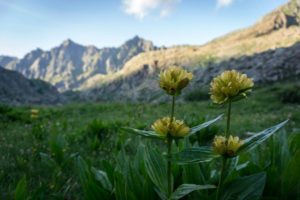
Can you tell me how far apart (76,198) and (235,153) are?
2214 mm

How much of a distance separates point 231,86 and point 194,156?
14.9 inches

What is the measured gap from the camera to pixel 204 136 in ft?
23.8

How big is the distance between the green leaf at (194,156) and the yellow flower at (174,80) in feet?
0.94

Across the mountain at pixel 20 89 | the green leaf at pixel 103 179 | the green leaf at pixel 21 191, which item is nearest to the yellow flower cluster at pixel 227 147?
the green leaf at pixel 103 179

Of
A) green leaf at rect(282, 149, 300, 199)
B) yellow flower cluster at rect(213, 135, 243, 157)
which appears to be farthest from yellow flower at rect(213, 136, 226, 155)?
green leaf at rect(282, 149, 300, 199)

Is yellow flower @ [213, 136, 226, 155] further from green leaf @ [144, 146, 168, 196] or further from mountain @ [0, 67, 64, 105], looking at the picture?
mountain @ [0, 67, 64, 105]

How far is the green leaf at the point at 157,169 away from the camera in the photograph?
191 cm

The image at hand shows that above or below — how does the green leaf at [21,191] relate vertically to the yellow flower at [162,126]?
below

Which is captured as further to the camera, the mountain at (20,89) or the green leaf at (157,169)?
the mountain at (20,89)

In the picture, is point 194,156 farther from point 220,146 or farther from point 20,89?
point 20,89

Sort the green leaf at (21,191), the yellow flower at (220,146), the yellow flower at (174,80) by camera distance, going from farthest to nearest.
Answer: the green leaf at (21,191)
the yellow flower at (174,80)
the yellow flower at (220,146)

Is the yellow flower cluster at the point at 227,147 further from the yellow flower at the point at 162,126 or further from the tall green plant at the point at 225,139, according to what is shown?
A: the yellow flower at the point at 162,126

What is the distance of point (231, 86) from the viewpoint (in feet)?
5.51

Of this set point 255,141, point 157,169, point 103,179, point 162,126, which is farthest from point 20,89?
point 255,141
